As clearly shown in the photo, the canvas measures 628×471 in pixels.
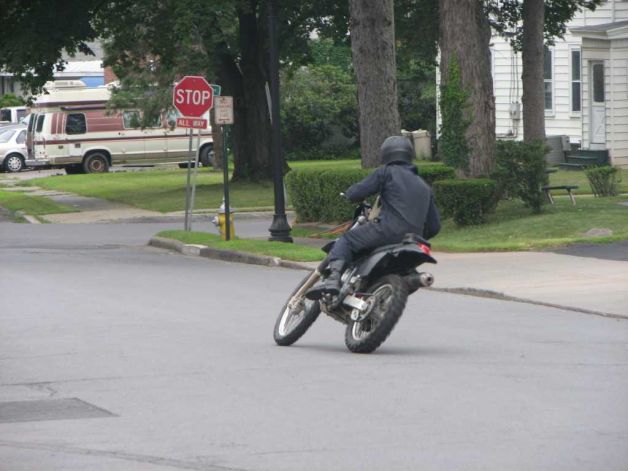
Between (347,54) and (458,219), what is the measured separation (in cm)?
4066

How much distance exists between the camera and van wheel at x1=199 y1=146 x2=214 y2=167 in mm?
53344

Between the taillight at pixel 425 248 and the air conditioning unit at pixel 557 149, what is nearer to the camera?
the taillight at pixel 425 248

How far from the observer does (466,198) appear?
23266 millimetres

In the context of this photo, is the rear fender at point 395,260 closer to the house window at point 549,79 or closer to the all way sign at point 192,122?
the all way sign at point 192,122

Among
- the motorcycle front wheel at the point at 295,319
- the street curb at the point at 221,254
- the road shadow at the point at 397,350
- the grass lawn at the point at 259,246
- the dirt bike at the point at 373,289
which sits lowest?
the street curb at the point at 221,254

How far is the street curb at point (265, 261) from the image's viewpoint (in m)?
→ 14.4

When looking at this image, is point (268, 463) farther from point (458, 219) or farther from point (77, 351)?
point (458, 219)

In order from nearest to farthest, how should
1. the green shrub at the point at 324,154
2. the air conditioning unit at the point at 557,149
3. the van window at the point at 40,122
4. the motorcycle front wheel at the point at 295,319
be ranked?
the motorcycle front wheel at the point at 295,319, the air conditioning unit at the point at 557,149, the van window at the point at 40,122, the green shrub at the point at 324,154

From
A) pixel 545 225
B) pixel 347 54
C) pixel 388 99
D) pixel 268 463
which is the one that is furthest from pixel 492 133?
pixel 347 54

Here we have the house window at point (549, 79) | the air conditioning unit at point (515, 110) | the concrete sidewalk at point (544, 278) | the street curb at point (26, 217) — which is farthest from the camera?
the air conditioning unit at point (515, 110)

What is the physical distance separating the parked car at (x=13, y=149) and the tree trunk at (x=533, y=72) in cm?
2851

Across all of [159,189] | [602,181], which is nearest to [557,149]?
[159,189]

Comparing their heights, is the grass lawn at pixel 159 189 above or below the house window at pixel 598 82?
below

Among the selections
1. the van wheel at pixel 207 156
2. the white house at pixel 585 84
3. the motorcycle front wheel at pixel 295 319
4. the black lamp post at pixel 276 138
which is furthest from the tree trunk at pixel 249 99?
the motorcycle front wheel at pixel 295 319
